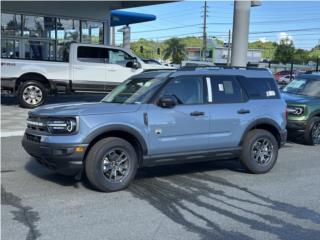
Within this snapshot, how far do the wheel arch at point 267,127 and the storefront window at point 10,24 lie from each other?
14.2 m

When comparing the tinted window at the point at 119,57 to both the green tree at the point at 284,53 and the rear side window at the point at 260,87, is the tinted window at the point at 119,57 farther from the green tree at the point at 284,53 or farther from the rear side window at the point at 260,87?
the green tree at the point at 284,53

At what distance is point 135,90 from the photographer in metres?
7.71

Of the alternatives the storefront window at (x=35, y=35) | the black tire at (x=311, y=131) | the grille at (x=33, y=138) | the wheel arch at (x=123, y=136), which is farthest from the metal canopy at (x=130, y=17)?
the wheel arch at (x=123, y=136)

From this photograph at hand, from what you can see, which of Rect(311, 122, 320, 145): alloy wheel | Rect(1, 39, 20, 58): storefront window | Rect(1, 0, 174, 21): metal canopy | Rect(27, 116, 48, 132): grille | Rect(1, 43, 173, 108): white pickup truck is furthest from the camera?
Rect(1, 0, 174, 21): metal canopy

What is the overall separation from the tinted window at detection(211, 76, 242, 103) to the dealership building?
1175cm

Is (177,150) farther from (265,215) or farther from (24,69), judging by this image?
(24,69)

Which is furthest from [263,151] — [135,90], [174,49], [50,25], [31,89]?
[174,49]

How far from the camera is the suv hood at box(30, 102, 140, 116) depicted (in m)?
6.75

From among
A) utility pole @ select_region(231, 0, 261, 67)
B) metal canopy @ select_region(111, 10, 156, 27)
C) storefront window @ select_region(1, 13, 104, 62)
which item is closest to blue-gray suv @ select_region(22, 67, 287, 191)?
utility pole @ select_region(231, 0, 261, 67)

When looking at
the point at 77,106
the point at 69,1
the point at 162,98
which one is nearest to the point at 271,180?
the point at 162,98

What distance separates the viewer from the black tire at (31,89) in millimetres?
15834

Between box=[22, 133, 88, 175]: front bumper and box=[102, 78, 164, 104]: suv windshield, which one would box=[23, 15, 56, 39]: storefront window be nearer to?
box=[102, 78, 164, 104]: suv windshield

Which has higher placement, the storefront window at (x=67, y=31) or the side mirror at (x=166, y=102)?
the storefront window at (x=67, y=31)

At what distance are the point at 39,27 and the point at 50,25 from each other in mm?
495
